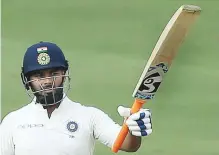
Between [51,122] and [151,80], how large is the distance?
0.41m

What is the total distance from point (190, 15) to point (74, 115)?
24.0 inches

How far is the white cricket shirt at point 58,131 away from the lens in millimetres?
2900

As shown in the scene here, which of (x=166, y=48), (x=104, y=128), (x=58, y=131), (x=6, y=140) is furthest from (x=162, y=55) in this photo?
(x=6, y=140)

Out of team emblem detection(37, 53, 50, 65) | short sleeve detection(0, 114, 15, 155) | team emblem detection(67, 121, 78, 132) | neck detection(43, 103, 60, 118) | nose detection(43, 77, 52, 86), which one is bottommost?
short sleeve detection(0, 114, 15, 155)

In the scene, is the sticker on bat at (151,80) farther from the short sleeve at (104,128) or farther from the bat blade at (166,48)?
the short sleeve at (104,128)

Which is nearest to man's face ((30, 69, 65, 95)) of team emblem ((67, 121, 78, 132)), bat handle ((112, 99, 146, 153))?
team emblem ((67, 121, 78, 132))

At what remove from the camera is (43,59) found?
9.64 feet

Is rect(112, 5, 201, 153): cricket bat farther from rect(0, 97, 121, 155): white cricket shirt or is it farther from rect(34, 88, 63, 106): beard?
rect(34, 88, 63, 106): beard

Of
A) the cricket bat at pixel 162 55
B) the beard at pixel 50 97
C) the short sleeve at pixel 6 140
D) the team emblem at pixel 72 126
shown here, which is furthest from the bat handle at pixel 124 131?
the short sleeve at pixel 6 140

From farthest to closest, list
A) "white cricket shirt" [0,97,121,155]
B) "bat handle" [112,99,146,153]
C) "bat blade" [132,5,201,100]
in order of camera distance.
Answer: "white cricket shirt" [0,97,121,155], "bat handle" [112,99,146,153], "bat blade" [132,5,201,100]

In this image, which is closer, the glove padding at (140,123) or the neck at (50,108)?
the glove padding at (140,123)

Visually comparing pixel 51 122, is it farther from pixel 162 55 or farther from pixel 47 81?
pixel 162 55

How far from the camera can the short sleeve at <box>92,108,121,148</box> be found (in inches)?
114

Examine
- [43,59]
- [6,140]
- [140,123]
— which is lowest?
[6,140]
